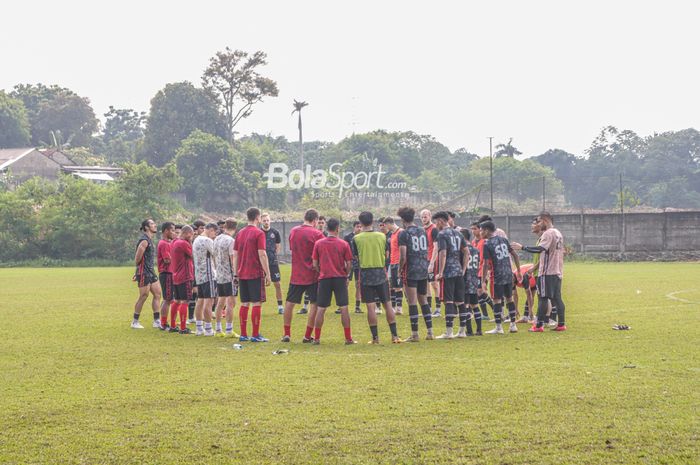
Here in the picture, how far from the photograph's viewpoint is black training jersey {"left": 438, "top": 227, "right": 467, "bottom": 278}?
46.9 ft

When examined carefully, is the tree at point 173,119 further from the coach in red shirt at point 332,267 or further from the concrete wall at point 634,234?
the coach in red shirt at point 332,267

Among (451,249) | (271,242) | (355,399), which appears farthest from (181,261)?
(355,399)

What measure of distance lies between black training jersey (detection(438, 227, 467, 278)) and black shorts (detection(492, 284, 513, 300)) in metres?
0.96

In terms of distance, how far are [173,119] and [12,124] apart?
2378cm

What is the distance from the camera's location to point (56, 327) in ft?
55.7

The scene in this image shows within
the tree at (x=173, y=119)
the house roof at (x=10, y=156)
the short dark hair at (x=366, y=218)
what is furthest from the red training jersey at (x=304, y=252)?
the house roof at (x=10, y=156)

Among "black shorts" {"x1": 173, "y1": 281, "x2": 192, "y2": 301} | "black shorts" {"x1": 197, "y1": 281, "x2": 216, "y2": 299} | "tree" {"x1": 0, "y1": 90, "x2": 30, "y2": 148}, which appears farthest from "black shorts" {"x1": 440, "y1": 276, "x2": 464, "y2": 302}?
"tree" {"x1": 0, "y1": 90, "x2": 30, "y2": 148}

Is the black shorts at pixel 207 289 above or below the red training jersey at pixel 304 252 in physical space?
below

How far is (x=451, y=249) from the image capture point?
14.4 metres

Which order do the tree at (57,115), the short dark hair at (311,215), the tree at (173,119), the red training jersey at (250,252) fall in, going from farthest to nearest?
the tree at (57,115) → the tree at (173,119) → the red training jersey at (250,252) → the short dark hair at (311,215)

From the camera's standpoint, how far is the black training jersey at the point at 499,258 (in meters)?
15.1

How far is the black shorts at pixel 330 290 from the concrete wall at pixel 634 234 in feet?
132

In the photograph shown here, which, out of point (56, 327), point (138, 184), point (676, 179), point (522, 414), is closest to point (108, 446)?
point (522, 414)

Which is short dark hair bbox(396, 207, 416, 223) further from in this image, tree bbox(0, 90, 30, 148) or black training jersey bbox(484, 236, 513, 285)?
tree bbox(0, 90, 30, 148)
